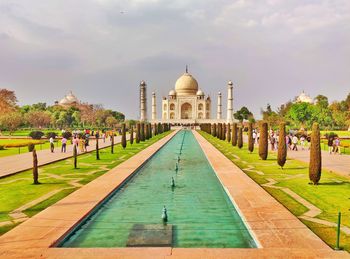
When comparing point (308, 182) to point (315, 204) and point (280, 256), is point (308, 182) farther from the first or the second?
point (280, 256)

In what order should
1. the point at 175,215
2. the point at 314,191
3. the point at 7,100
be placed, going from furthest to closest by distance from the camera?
1. the point at 7,100
2. the point at 314,191
3. the point at 175,215

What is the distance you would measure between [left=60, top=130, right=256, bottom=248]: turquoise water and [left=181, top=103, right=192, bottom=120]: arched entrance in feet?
268

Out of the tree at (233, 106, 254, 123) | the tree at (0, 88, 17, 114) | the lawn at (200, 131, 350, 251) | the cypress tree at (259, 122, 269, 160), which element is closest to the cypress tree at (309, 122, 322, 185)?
the lawn at (200, 131, 350, 251)

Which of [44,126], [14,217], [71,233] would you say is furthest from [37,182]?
[44,126]

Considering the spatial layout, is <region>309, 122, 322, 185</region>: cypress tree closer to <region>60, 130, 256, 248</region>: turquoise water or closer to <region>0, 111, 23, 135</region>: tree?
<region>60, 130, 256, 248</region>: turquoise water

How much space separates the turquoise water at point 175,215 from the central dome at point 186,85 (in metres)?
81.9

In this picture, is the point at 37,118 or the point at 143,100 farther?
the point at 143,100

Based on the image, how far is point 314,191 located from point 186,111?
85.9 meters

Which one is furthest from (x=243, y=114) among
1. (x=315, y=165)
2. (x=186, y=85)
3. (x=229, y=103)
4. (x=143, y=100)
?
(x=315, y=165)

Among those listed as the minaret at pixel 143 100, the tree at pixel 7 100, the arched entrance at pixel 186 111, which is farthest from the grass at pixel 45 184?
the arched entrance at pixel 186 111

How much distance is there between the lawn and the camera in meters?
6.88

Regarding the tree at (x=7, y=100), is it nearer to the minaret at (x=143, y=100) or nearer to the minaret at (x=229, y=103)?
the minaret at (x=143, y=100)

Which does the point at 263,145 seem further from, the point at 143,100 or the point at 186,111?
the point at 186,111

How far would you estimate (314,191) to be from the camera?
33.4ft
